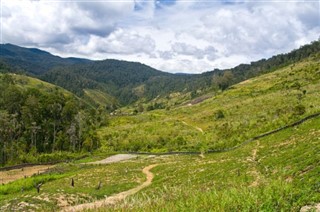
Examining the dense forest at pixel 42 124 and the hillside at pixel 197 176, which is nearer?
the hillside at pixel 197 176

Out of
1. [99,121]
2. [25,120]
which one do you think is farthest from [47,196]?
[99,121]

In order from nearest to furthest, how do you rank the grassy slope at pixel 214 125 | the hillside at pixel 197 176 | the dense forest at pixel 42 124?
the hillside at pixel 197 176 < the grassy slope at pixel 214 125 < the dense forest at pixel 42 124

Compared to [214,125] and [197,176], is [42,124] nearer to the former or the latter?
[214,125]

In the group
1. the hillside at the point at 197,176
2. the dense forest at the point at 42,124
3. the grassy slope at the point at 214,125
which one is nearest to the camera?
the hillside at the point at 197,176

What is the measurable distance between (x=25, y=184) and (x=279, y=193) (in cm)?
4504

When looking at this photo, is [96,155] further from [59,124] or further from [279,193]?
[279,193]

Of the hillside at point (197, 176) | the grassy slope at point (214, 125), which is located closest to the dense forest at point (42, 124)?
the hillside at point (197, 176)

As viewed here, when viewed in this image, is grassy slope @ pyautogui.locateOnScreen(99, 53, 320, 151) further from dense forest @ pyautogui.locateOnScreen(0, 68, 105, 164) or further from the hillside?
dense forest @ pyautogui.locateOnScreen(0, 68, 105, 164)

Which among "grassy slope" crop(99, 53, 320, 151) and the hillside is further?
"grassy slope" crop(99, 53, 320, 151)

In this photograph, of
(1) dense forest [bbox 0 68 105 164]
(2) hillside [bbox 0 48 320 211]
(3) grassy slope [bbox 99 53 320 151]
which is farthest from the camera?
(1) dense forest [bbox 0 68 105 164]

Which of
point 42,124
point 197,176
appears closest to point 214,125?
point 42,124

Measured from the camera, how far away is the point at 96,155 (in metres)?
82.2

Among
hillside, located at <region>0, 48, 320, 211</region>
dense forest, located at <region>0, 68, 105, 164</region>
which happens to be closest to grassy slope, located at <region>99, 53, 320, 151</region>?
hillside, located at <region>0, 48, 320, 211</region>

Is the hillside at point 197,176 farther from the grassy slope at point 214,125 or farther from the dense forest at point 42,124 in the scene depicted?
the dense forest at point 42,124
